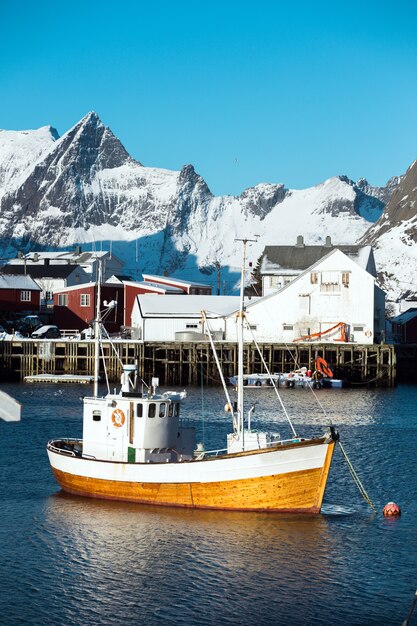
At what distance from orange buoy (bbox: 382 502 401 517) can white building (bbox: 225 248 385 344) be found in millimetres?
48974

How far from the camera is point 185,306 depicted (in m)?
87.9

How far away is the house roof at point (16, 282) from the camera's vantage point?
103 metres

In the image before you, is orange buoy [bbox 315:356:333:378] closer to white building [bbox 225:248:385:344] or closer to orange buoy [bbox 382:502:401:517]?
white building [bbox 225:248:385:344]

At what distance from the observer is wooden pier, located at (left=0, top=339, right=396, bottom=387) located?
258 feet

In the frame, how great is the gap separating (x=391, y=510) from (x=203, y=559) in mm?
7621

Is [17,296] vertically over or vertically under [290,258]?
under

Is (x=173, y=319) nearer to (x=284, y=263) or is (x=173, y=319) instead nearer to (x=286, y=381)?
(x=286, y=381)

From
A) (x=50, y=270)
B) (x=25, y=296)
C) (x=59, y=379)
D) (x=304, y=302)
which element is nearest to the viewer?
(x=59, y=379)

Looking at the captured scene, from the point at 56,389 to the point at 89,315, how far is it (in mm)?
29289

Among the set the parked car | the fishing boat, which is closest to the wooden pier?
the parked car

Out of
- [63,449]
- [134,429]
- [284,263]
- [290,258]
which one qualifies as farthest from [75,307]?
[134,429]

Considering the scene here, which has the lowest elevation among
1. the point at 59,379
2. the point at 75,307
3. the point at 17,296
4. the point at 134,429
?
the point at 134,429

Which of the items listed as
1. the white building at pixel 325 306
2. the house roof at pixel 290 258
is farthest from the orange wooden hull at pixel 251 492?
the house roof at pixel 290 258

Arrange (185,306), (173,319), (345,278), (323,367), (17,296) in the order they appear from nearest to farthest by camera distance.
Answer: (323,367) < (345,278) < (173,319) < (185,306) < (17,296)
